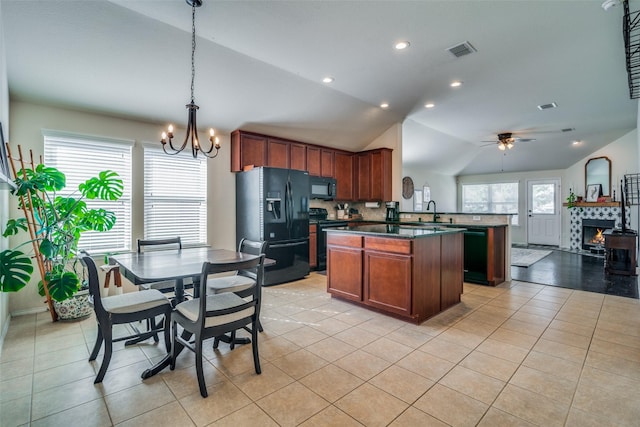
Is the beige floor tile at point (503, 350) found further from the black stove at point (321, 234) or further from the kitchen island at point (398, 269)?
the black stove at point (321, 234)

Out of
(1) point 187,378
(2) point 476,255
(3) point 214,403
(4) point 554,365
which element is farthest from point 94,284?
(2) point 476,255

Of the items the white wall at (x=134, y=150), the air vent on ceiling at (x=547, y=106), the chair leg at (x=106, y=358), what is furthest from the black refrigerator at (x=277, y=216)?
the air vent on ceiling at (x=547, y=106)

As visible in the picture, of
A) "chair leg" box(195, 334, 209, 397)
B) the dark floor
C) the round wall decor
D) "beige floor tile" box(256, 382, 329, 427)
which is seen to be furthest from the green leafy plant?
the round wall decor

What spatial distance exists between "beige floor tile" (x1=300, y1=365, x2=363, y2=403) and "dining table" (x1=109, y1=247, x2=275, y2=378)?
941 millimetres

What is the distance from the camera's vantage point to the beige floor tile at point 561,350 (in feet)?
8.06

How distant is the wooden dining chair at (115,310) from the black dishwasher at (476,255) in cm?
418

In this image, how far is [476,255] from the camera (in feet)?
15.7

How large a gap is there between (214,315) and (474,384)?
1831mm

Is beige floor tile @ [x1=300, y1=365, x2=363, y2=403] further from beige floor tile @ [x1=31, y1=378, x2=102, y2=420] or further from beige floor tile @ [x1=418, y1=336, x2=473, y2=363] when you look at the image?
beige floor tile @ [x1=31, y1=378, x2=102, y2=420]

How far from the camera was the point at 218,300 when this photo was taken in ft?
7.85

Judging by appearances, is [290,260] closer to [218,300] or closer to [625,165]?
[218,300]

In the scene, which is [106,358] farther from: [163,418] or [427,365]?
[427,365]

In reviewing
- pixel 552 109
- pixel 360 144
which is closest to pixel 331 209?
pixel 360 144

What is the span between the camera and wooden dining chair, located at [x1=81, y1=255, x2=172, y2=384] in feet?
6.96
